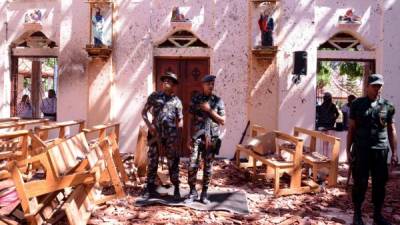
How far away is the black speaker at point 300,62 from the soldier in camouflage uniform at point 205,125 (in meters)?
3.89

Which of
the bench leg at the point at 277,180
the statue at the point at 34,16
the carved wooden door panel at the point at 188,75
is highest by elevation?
the statue at the point at 34,16

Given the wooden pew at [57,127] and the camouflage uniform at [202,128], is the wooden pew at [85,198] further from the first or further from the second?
the wooden pew at [57,127]

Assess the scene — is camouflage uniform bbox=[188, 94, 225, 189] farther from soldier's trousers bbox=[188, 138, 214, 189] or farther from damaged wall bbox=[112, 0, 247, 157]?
damaged wall bbox=[112, 0, 247, 157]

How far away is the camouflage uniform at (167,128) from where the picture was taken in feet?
20.7

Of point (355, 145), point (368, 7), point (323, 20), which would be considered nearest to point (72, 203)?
point (355, 145)

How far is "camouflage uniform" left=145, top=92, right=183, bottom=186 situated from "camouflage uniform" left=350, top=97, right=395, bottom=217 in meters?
2.59

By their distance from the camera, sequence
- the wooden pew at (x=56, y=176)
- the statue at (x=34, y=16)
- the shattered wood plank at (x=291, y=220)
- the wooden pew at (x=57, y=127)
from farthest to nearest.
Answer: the statue at (x=34, y=16) < the wooden pew at (x=57, y=127) < the shattered wood plank at (x=291, y=220) < the wooden pew at (x=56, y=176)

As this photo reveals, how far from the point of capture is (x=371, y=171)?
5.32m

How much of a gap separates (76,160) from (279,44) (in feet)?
18.9

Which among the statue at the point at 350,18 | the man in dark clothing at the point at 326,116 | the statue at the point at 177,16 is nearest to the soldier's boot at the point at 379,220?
the man in dark clothing at the point at 326,116

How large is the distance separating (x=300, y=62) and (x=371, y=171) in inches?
181

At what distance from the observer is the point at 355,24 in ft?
→ 31.8

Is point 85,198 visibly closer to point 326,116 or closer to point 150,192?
point 150,192

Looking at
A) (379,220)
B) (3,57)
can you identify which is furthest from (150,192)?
(3,57)
